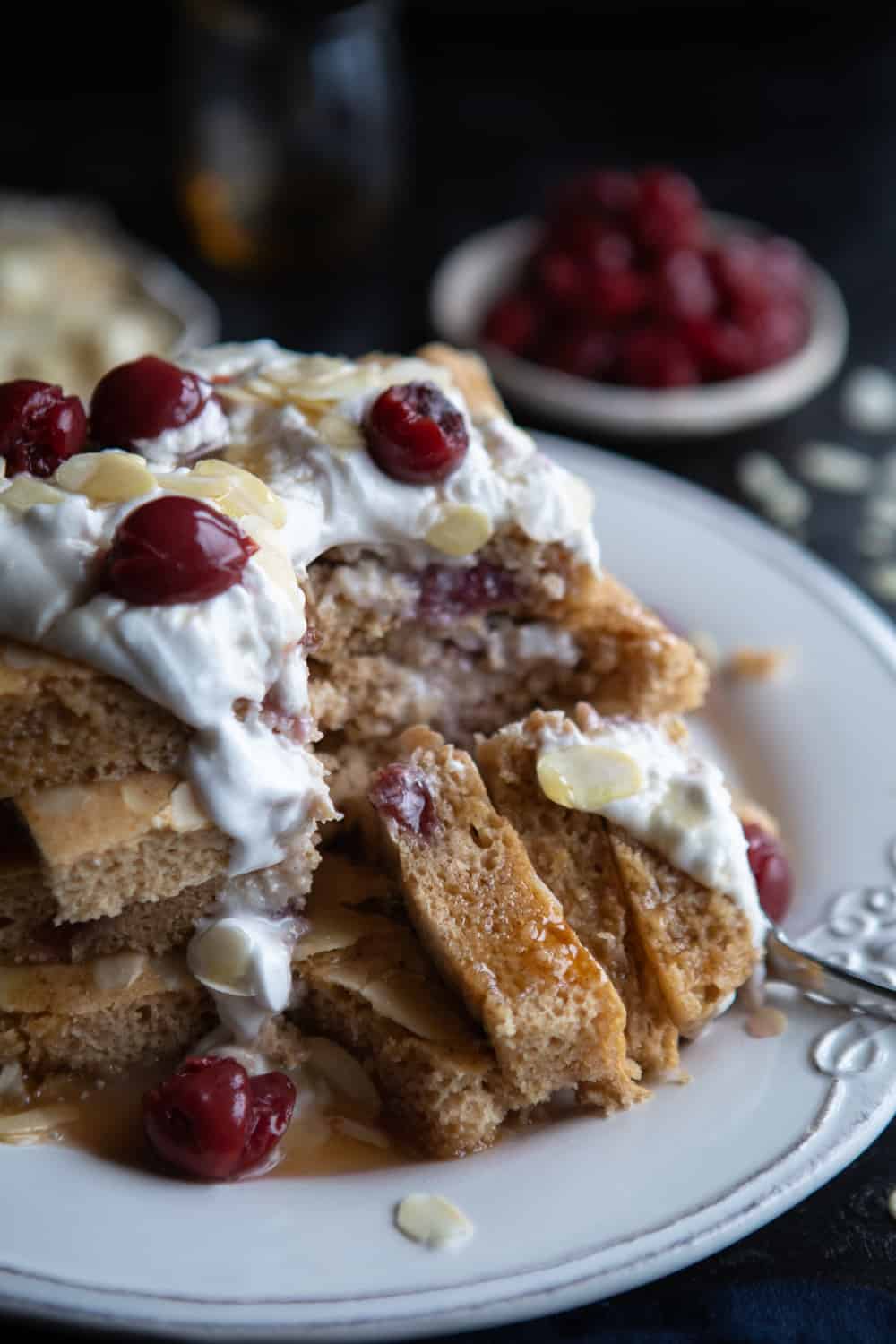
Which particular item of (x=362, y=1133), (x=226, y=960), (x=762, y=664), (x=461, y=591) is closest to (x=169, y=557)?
(x=226, y=960)

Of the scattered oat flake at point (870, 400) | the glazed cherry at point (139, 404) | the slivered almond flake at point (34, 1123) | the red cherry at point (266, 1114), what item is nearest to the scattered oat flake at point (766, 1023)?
the red cherry at point (266, 1114)

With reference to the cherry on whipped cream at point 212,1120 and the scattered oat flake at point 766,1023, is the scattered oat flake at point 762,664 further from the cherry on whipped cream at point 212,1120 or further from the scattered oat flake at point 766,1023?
the cherry on whipped cream at point 212,1120

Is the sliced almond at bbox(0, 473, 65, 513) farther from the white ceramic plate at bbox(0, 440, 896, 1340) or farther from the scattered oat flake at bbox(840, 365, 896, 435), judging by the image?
the scattered oat flake at bbox(840, 365, 896, 435)

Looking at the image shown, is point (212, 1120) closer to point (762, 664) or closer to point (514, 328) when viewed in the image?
point (762, 664)

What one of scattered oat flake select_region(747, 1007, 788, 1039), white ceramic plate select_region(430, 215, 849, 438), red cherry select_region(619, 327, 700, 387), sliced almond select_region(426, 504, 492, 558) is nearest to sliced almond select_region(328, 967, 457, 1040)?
scattered oat flake select_region(747, 1007, 788, 1039)

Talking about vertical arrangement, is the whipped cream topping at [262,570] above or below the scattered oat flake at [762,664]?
above
